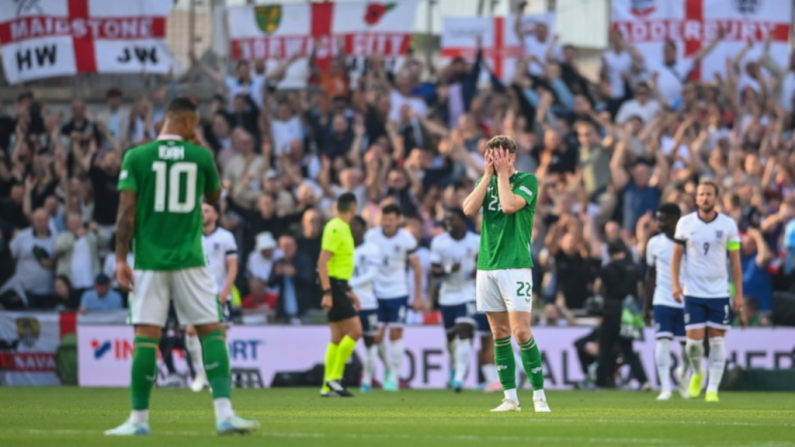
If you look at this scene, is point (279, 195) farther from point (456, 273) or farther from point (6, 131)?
point (6, 131)

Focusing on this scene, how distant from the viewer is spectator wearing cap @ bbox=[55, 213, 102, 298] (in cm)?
2491

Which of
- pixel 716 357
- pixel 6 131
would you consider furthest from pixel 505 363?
pixel 6 131

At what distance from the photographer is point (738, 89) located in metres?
27.1

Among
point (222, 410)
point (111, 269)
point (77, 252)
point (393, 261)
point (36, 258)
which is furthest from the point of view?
point (36, 258)

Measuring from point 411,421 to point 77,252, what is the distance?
1333 cm

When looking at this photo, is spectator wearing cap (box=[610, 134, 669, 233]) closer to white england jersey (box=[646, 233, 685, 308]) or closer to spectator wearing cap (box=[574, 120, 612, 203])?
spectator wearing cap (box=[574, 120, 612, 203])

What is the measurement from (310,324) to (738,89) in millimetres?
9170

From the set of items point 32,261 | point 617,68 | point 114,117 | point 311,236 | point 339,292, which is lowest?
point 339,292

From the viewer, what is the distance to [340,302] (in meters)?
19.5

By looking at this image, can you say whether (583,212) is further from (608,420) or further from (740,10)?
(608,420)

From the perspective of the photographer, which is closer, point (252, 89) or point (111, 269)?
point (111, 269)

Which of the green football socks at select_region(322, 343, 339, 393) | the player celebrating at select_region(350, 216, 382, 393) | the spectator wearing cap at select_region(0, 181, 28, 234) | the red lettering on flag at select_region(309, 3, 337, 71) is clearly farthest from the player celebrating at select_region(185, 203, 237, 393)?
the red lettering on flag at select_region(309, 3, 337, 71)

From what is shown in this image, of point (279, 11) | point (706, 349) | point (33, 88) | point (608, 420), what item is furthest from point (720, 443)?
point (33, 88)

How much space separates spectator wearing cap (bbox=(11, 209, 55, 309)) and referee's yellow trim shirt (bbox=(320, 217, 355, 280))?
293 inches
